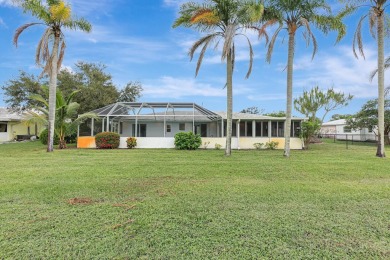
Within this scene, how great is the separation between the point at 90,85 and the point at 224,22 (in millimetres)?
15567

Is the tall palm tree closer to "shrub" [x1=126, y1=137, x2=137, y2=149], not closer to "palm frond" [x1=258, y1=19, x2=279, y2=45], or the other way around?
"palm frond" [x1=258, y1=19, x2=279, y2=45]

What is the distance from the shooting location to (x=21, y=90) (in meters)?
25.8

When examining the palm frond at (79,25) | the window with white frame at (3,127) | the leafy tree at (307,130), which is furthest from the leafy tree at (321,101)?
the window with white frame at (3,127)

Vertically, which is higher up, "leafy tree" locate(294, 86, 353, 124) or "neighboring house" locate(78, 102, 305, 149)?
"leafy tree" locate(294, 86, 353, 124)

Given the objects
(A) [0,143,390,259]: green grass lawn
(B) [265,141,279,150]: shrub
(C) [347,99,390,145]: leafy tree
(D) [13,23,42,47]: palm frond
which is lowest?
(A) [0,143,390,259]: green grass lawn

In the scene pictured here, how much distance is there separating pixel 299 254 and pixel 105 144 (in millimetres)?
16466

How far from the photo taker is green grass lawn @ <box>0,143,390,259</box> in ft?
9.80

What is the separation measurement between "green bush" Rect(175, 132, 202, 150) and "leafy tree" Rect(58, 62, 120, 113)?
990 centimetres

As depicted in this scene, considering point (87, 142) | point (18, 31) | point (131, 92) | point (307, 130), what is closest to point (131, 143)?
point (87, 142)

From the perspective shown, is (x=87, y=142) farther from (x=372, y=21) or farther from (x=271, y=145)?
(x=372, y=21)

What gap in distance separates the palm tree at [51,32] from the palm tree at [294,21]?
35.6 feet

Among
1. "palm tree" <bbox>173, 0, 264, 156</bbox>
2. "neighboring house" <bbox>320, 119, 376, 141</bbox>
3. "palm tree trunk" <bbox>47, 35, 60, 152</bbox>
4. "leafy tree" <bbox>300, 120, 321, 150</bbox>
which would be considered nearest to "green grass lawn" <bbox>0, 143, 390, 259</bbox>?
"palm tree" <bbox>173, 0, 264, 156</bbox>

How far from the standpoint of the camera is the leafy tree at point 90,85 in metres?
23.2

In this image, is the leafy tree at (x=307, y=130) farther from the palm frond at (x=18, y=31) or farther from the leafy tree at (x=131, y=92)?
the palm frond at (x=18, y=31)
